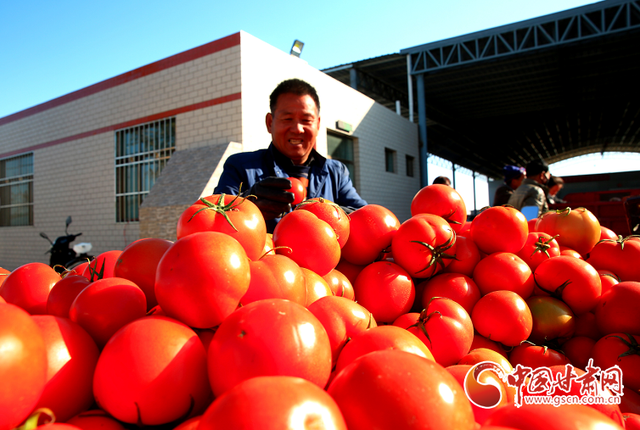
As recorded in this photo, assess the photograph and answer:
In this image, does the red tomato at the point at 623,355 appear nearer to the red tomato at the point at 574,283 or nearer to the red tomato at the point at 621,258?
the red tomato at the point at 574,283

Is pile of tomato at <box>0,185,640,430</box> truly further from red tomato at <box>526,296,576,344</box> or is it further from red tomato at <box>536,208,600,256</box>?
red tomato at <box>536,208,600,256</box>

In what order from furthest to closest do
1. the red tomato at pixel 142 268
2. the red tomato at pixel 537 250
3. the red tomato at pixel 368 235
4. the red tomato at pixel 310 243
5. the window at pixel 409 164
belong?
the window at pixel 409 164 < the red tomato at pixel 537 250 < the red tomato at pixel 368 235 < the red tomato at pixel 310 243 < the red tomato at pixel 142 268

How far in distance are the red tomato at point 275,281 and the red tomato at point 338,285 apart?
0.36 m

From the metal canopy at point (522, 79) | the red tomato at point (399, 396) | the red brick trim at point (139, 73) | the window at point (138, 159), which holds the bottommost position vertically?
the red tomato at point (399, 396)

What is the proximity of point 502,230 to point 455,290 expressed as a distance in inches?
17.6

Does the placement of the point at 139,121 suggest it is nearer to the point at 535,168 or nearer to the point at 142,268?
the point at 535,168

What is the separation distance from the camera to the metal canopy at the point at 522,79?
41.6ft

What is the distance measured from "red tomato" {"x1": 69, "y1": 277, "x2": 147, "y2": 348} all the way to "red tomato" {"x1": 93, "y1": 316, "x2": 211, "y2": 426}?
0.48ft

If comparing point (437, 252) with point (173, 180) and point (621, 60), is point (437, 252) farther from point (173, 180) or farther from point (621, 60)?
point (621, 60)

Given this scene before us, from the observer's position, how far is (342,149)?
12547 millimetres

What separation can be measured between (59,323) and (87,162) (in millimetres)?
13102

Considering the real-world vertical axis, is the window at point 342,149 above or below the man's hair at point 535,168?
above

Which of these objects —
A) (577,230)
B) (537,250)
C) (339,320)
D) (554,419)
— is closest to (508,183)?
(577,230)

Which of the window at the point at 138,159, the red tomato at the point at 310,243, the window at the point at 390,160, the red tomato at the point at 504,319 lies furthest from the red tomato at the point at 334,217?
the window at the point at 390,160
